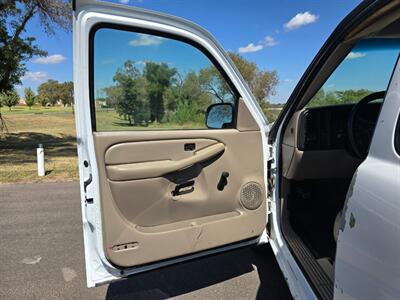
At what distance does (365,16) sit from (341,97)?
174cm

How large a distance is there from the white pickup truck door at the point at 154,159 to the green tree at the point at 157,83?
2 cm

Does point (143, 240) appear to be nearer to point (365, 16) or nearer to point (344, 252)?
Answer: point (344, 252)

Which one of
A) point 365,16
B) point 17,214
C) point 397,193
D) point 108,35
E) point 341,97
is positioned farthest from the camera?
point 17,214

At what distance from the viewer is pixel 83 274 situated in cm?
342

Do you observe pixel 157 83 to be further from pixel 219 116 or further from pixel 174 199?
pixel 174 199

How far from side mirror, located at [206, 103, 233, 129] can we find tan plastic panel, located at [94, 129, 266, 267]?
97 mm

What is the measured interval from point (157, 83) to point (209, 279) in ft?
5.98

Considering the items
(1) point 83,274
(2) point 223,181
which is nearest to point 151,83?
(2) point 223,181

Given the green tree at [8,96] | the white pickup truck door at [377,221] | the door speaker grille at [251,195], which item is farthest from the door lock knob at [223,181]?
the green tree at [8,96]

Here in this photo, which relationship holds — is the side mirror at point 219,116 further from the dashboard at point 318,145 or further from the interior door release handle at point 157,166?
the dashboard at point 318,145

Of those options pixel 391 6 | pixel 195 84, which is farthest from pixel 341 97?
pixel 391 6

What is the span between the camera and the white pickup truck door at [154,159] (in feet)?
7.29

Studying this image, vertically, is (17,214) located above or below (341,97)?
below

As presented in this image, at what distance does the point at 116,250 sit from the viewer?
230cm
